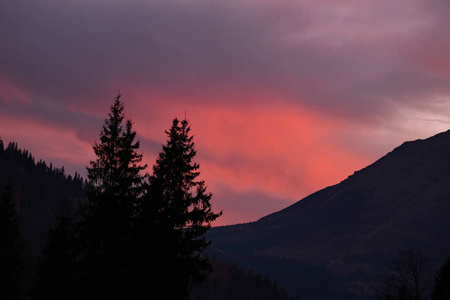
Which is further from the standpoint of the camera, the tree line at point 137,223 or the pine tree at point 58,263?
the pine tree at point 58,263

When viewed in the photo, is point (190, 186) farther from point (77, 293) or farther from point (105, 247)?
point (77, 293)

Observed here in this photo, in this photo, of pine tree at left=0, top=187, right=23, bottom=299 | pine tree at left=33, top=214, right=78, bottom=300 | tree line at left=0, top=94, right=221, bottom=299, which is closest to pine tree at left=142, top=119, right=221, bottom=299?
tree line at left=0, top=94, right=221, bottom=299

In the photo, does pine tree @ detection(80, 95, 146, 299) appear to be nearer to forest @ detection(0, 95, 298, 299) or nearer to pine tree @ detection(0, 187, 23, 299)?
forest @ detection(0, 95, 298, 299)

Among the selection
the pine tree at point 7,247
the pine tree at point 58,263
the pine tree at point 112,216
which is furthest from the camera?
the pine tree at point 7,247

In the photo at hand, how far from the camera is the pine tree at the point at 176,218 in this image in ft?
143

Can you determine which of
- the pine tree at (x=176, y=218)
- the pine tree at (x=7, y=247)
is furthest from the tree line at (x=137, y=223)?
the pine tree at (x=7, y=247)

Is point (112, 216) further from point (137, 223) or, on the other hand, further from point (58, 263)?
point (58, 263)

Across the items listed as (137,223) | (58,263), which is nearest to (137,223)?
(137,223)

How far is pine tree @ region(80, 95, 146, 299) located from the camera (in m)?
41.4

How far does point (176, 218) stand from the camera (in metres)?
44.6

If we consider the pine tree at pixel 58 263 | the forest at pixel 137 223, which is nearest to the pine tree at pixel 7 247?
the pine tree at pixel 58 263

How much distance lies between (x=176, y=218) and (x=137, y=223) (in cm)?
265

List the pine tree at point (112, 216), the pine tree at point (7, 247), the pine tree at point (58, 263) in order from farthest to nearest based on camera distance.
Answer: the pine tree at point (7, 247), the pine tree at point (58, 263), the pine tree at point (112, 216)

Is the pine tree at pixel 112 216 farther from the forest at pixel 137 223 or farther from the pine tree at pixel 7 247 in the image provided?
the pine tree at pixel 7 247
